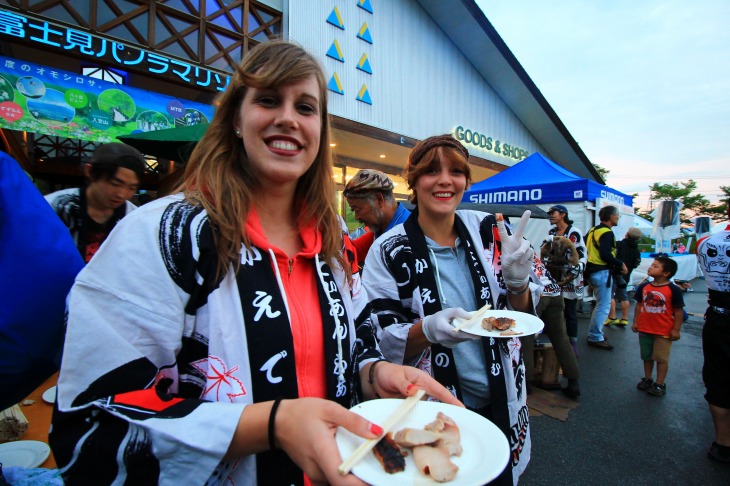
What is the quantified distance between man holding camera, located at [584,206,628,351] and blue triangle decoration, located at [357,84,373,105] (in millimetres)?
6294

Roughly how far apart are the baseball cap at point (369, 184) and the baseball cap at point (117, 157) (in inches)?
76.6

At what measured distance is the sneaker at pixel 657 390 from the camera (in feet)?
14.7

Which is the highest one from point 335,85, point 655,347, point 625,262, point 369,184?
point 335,85

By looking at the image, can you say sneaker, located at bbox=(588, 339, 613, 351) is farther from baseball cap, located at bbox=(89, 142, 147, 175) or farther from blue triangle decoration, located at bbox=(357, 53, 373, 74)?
blue triangle decoration, located at bbox=(357, 53, 373, 74)

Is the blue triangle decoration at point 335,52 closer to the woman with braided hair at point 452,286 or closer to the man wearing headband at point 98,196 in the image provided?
the man wearing headband at point 98,196

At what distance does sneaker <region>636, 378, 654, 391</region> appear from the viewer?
4641mm

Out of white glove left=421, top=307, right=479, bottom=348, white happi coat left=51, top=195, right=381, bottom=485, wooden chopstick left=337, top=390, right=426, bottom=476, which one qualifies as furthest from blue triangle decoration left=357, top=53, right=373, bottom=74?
wooden chopstick left=337, top=390, right=426, bottom=476

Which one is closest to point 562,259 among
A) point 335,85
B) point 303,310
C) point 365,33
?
point 303,310

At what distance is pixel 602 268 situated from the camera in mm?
6777

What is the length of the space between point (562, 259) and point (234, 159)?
5584 millimetres

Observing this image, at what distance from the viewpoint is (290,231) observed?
1316 millimetres

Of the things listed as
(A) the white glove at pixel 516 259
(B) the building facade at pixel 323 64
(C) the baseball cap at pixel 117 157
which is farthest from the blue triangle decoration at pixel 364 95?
(A) the white glove at pixel 516 259

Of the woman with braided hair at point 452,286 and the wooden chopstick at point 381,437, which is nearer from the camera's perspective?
the wooden chopstick at point 381,437

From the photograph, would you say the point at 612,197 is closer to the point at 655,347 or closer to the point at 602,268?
the point at 602,268
